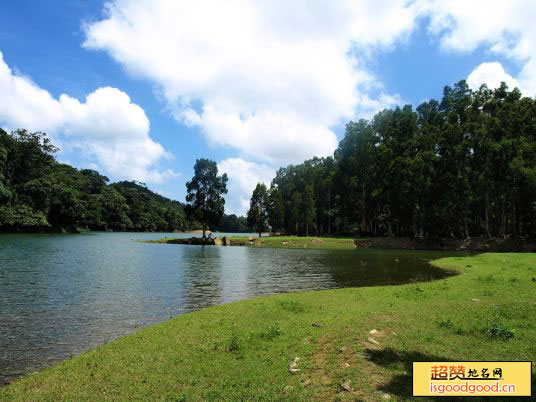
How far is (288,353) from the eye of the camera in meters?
12.1

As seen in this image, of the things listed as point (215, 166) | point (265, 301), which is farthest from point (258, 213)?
point (265, 301)

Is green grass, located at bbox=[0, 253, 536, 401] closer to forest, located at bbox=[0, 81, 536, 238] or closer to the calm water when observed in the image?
the calm water

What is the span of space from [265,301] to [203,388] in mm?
11977

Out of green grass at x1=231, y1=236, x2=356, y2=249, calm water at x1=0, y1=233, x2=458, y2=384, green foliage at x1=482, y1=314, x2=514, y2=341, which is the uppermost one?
green grass at x1=231, y1=236, x2=356, y2=249

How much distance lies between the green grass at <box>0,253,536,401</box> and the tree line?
61.3 meters

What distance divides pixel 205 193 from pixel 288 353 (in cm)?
10719

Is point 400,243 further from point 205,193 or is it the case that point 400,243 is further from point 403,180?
point 205,193

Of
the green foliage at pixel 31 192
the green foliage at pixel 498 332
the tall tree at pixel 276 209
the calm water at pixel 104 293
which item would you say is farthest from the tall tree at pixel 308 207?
the green foliage at pixel 498 332

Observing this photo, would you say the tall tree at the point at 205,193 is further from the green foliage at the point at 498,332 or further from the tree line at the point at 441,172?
the green foliage at the point at 498,332

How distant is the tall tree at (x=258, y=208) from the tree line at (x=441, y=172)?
68 cm

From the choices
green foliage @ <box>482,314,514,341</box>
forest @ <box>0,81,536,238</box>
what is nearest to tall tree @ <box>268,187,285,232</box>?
forest @ <box>0,81,536,238</box>

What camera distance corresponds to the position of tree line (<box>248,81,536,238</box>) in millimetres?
71125

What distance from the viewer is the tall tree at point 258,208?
129000 millimetres

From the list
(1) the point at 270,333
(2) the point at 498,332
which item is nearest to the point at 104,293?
(1) the point at 270,333
